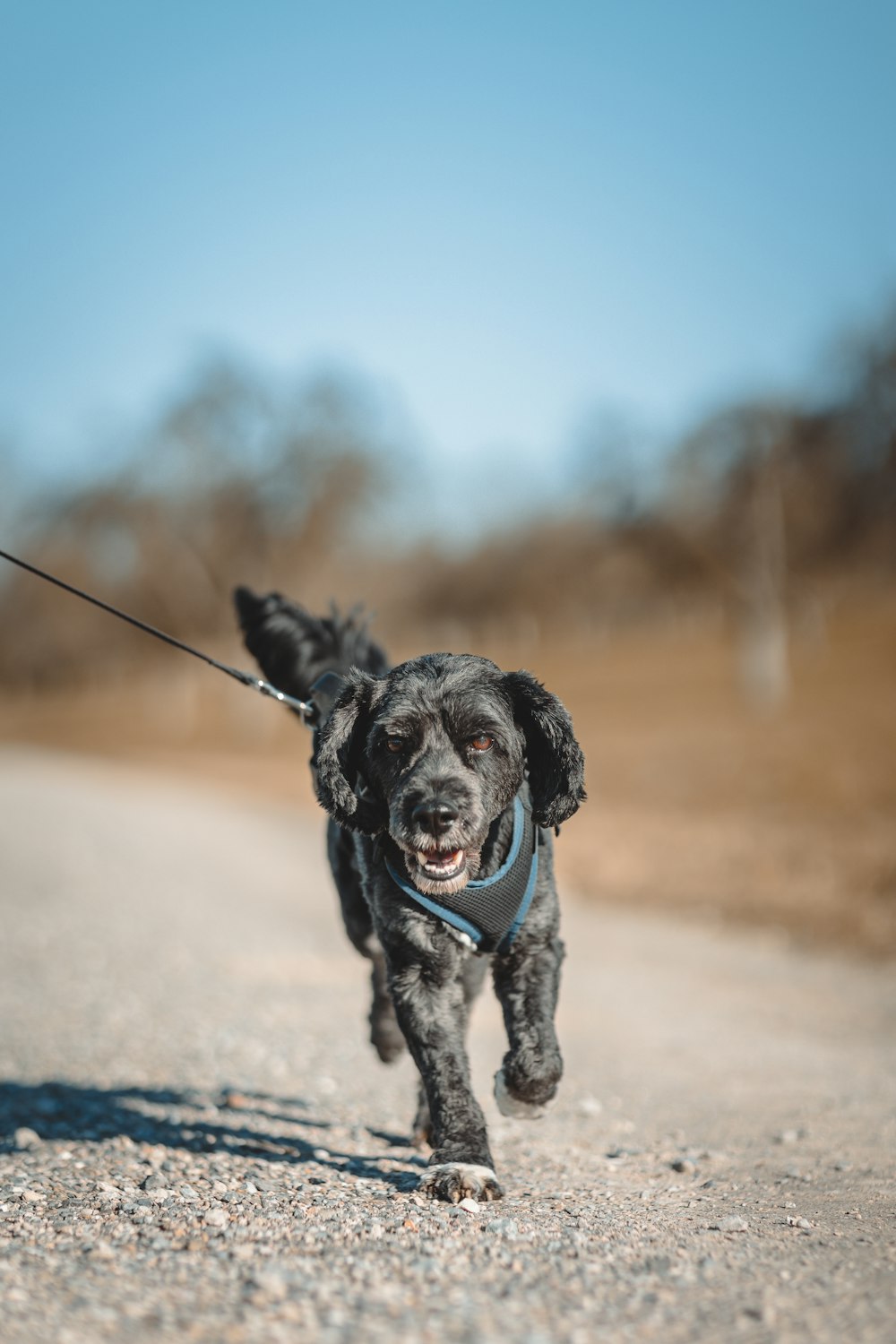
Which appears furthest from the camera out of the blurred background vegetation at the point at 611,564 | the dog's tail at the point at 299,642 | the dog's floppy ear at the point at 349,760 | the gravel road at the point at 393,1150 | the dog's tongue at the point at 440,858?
the blurred background vegetation at the point at 611,564

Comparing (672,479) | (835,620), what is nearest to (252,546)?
(672,479)

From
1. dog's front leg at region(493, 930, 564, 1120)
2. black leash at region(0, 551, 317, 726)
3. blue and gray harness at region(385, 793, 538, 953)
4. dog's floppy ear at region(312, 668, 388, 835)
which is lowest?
dog's front leg at region(493, 930, 564, 1120)

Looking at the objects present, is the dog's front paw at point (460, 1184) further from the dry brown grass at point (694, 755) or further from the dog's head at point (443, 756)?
the dry brown grass at point (694, 755)

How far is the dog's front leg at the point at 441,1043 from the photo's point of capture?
162 inches

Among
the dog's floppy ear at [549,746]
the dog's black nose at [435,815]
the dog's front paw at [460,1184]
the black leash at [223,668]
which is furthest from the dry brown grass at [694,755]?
the dog's black nose at [435,815]

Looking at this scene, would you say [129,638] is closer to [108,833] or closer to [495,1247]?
[108,833]

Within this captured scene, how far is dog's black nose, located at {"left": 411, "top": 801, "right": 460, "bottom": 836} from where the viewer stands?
392 centimetres

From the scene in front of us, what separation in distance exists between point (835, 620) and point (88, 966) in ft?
172

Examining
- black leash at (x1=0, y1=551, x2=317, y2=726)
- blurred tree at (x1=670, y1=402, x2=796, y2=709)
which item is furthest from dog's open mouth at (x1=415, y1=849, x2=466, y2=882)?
blurred tree at (x1=670, y1=402, x2=796, y2=709)

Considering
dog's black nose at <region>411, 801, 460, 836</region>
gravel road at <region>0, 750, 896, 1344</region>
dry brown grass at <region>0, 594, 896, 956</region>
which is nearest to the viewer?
gravel road at <region>0, 750, 896, 1344</region>

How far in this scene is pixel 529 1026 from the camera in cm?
428

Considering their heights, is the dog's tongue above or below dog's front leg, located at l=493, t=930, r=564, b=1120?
above

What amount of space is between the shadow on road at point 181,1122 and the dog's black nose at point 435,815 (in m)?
1.37

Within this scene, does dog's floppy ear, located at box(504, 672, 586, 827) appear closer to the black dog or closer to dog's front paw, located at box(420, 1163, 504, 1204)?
the black dog
